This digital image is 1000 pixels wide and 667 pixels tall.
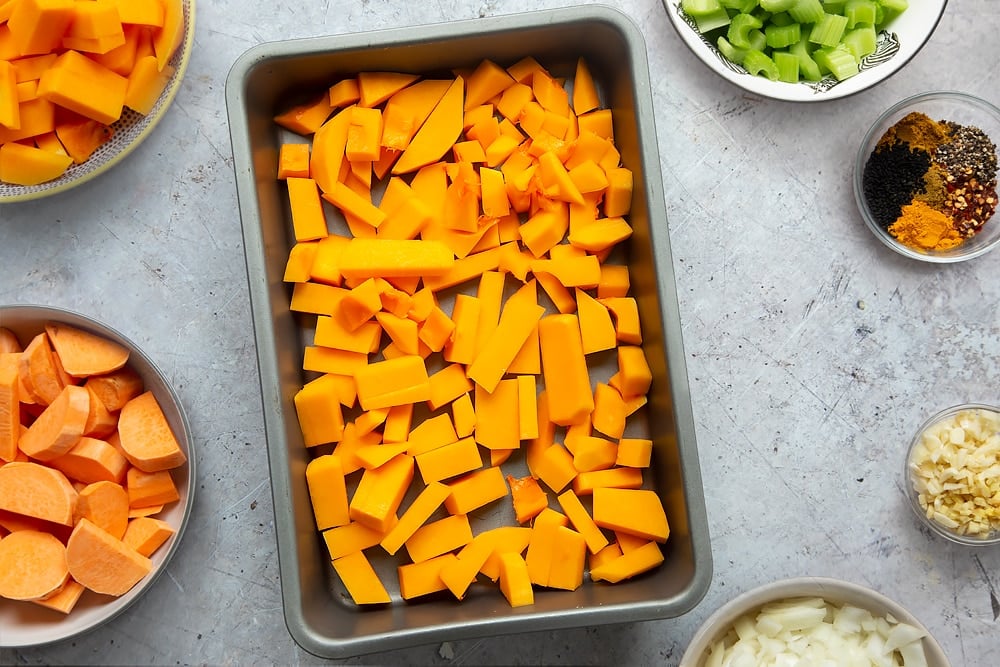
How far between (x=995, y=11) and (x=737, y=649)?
4.37 ft

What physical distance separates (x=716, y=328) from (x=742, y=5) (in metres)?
0.62

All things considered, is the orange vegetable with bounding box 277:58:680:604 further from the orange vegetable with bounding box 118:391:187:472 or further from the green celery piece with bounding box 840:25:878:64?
the green celery piece with bounding box 840:25:878:64

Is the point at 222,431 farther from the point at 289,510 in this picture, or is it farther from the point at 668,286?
the point at 668,286

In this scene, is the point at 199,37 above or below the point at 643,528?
above

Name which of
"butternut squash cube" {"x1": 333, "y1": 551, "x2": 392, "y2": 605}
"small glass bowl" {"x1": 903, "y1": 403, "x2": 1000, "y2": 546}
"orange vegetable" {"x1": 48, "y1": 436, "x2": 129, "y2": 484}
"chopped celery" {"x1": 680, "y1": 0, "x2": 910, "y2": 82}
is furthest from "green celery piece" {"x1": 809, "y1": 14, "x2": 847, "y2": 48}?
"orange vegetable" {"x1": 48, "y1": 436, "x2": 129, "y2": 484}

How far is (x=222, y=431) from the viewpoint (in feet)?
5.02

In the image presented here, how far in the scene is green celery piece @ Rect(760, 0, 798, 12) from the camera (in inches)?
57.5

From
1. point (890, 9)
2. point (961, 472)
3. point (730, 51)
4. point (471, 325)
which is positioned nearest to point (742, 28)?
point (730, 51)

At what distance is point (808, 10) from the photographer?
1.47 metres

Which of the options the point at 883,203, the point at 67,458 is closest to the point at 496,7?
A: the point at 883,203

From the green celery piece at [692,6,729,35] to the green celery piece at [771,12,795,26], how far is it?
96 millimetres

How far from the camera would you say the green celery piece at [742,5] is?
4.89ft

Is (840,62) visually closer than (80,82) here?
No

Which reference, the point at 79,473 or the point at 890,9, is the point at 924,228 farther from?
the point at 79,473
